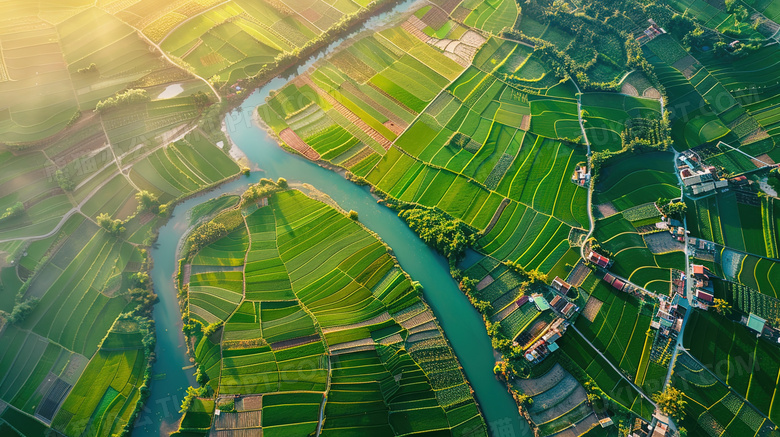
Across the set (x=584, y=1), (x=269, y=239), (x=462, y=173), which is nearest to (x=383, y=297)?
(x=269, y=239)

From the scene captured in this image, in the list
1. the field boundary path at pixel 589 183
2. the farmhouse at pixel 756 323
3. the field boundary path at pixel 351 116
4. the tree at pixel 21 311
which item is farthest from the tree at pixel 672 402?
the tree at pixel 21 311

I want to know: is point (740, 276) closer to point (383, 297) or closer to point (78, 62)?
point (383, 297)

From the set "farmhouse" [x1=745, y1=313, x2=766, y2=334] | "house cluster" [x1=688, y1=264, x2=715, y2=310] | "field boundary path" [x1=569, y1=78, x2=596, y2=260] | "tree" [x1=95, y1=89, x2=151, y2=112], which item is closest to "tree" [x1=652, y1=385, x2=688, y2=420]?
"house cluster" [x1=688, y1=264, x2=715, y2=310]

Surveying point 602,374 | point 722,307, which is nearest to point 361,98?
point 602,374

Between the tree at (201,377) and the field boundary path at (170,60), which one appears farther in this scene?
the field boundary path at (170,60)

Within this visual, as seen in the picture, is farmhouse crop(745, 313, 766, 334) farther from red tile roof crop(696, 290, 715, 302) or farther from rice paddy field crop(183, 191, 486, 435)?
rice paddy field crop(183, 191, 486, 435)

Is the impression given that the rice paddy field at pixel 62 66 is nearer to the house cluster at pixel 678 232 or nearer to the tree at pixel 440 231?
the tree at pixel 440 231
